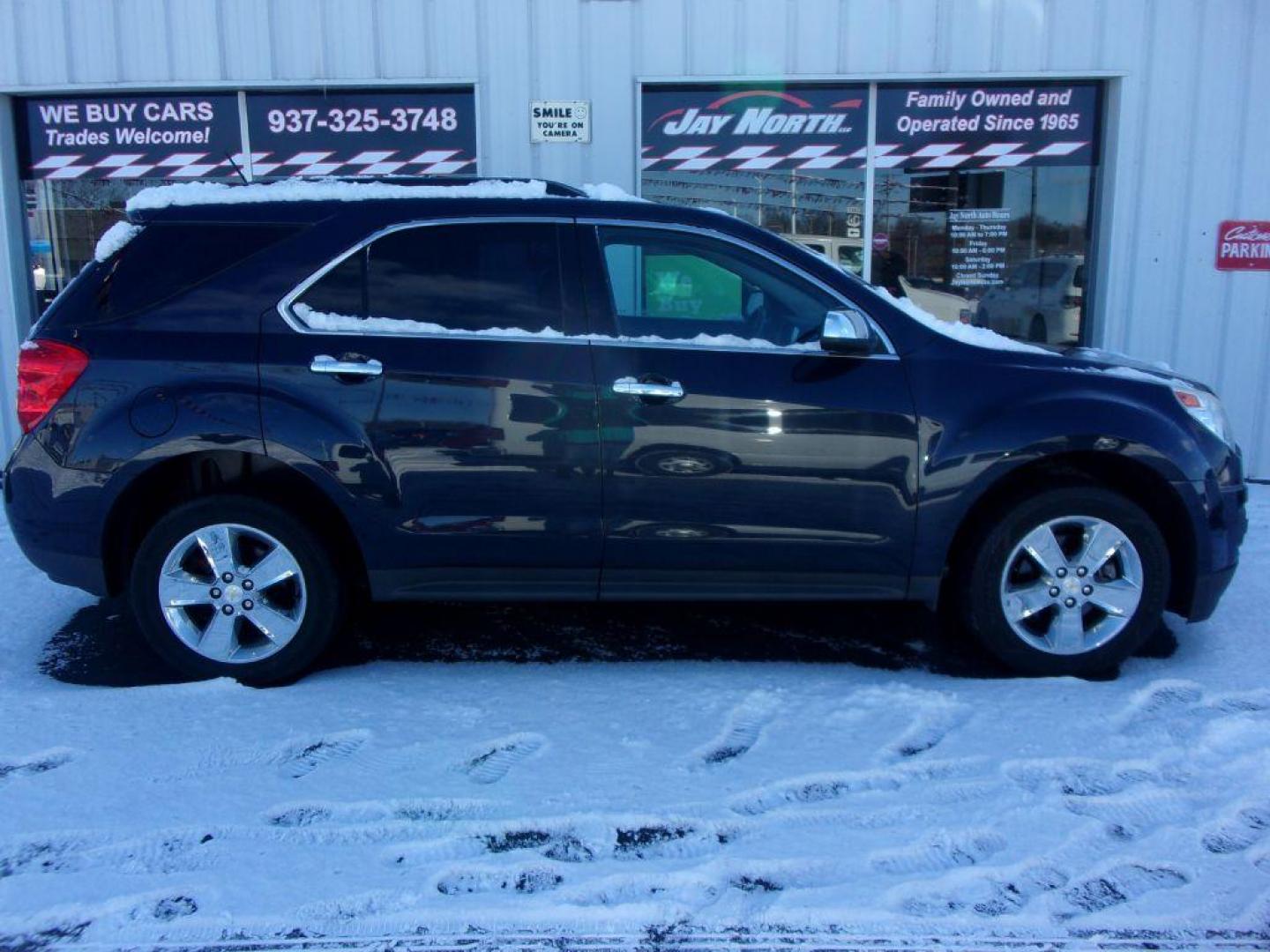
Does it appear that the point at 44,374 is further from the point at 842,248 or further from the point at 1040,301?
the point at 1040,301

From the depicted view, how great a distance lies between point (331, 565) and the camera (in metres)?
4.04

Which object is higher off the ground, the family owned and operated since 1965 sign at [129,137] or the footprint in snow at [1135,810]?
the family owned and operated since 1965 sign at [129,137]

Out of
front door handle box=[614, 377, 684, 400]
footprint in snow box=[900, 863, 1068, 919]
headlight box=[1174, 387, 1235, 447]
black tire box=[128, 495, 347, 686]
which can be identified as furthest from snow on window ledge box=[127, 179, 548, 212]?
footprint in snow box=[900, 863, 1068, 919]

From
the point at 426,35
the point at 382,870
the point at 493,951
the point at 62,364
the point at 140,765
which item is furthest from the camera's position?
the point at 426,35

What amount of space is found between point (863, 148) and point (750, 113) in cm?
88

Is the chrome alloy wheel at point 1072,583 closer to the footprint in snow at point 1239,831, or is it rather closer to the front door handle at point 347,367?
the footprint in snow at point 1239,831

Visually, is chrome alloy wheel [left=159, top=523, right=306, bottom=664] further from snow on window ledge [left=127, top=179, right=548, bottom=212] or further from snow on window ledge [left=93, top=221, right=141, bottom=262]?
snow on window ledge [left=127, top=179, right=548, bottom=212]

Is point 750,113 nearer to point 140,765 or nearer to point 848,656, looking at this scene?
point 848,656

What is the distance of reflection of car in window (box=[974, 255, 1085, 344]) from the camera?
7934 millimetres

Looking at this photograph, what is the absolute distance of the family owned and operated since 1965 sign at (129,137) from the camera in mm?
7809

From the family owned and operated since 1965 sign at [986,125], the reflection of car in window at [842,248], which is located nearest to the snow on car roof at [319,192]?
the reflection of car in window at [842,248]

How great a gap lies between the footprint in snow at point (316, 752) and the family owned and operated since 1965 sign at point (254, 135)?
518 cm

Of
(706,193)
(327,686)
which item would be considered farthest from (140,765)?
(706,193)

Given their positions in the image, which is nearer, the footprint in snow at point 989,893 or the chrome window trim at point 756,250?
the footprint in snow at point 989,893
